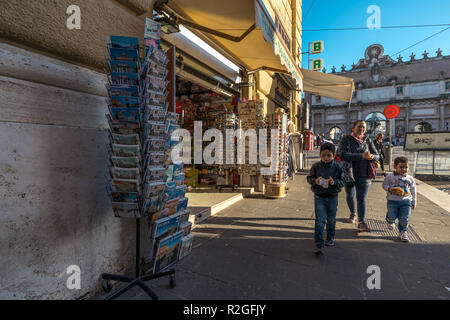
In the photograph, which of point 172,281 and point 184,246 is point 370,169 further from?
point 172,281

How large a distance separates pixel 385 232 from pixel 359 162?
1239 mm

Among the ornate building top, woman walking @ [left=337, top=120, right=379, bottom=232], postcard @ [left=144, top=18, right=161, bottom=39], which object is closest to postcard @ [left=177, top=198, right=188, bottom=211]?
postcard @ [left=144, top=18, right=161, bottom=39]

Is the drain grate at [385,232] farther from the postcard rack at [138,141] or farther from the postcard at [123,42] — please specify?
the postcard at [123,42]

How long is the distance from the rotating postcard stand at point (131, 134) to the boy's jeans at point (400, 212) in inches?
143

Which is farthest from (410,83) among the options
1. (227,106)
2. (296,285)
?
(296,285)

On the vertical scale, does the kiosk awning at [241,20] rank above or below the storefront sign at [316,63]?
below

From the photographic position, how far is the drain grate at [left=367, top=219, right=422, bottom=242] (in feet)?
12.0

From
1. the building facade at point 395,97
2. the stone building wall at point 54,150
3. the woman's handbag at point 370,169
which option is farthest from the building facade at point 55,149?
the building facade at point 395,97

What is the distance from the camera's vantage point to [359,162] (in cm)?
392

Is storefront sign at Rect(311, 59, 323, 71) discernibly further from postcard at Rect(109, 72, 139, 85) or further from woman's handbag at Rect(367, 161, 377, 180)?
postcard at Rect(109, 72, 139, 85)

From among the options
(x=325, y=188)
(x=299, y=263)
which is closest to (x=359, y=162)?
(x=325, y=188)

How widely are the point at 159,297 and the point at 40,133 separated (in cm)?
177

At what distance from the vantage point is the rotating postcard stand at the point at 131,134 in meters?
2.08
